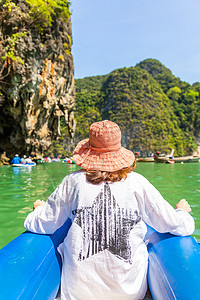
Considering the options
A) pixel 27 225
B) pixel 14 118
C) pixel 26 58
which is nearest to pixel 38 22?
pixel 26 58

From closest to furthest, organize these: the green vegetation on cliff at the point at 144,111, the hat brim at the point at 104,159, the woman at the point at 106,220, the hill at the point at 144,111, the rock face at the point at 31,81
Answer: the woman at the point at 106,220
the hat brim at the point at 104,159
the rock face at the point at 31,81
the hill at the point at 144,111
the green vegetation on cliff at the point at 144,111

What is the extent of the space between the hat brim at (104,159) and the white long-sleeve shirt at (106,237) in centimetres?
9

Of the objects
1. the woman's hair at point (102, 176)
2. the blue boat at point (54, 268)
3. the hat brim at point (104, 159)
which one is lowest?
the blue boat at point (54, 268)

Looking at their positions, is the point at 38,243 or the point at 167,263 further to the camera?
the point at 38,243

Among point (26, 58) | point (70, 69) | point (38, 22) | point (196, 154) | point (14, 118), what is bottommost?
point (196, 154)

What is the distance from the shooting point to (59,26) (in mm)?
17812

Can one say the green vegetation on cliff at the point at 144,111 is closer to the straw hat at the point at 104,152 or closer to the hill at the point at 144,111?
the hill at the point at 144,111

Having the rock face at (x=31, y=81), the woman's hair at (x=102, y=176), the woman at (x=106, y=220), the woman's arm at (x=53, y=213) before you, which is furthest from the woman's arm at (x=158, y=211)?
the rock face at (x=31, y=81)

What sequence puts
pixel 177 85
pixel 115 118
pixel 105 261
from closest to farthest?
pixel 105 261 < pixel 115 118 < pixel 177 85

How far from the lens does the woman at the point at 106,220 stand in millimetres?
1219

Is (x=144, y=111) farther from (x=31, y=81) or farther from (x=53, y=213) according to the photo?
(x=53, y=213)

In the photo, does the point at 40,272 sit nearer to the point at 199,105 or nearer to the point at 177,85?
the point at 199,105

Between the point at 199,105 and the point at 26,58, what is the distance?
216 feet

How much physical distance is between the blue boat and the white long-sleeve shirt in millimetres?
125
